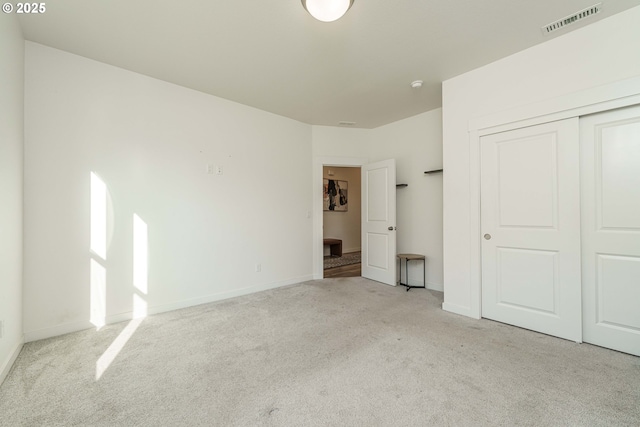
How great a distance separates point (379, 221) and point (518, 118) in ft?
7.75

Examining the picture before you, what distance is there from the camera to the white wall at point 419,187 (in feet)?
12.9

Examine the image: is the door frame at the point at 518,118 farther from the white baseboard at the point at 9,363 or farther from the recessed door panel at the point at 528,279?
the white baseboard at the point at 9,363

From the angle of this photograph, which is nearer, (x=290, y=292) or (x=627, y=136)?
(x=627, y=136)

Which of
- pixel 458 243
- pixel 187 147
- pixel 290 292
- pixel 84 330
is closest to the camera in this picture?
pixel 84 330

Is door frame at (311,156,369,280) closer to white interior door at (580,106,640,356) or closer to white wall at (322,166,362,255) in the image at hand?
white wall at (322,166,362,255)

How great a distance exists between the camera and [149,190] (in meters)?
2.97

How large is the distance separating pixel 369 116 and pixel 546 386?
372cm

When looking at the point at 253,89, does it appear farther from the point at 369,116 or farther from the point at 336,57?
the point at 369,116

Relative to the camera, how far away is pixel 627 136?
2111mm

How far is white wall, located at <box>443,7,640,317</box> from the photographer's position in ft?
6.91

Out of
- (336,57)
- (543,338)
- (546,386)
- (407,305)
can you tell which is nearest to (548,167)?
(543,338)

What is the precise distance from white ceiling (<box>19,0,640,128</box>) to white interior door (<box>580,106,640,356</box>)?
927mm

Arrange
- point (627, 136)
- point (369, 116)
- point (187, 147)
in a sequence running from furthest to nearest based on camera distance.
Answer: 1. point (369, 116)
2. point (187, 147)
3. point (627, 136)

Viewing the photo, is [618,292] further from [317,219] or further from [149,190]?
[149,190]
